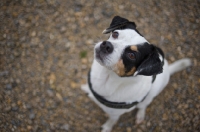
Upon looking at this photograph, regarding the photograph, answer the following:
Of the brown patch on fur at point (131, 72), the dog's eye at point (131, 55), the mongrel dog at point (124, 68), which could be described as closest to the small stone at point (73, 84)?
the mongrel dog at point (124, 68)

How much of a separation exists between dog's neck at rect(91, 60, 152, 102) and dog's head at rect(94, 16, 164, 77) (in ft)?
0.65

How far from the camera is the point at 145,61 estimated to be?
2164mm

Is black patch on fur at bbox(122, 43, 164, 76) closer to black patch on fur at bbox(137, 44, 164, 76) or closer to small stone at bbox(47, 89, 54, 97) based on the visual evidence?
black patch on fur at bbox(137, 44, 164, 76)

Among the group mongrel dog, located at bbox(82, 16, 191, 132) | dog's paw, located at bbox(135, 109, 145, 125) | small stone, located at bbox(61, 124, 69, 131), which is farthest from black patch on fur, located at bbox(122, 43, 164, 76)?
small stone, located at bbox(61, 124, 69, 131)

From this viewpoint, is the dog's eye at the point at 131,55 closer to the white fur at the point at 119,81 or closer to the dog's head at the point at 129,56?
the dog's head at the point at 129,56

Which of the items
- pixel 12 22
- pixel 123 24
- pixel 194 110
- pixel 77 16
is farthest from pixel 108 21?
pixel 194 110

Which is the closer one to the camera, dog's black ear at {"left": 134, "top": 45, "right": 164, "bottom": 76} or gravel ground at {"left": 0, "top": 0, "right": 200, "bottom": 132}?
dog's black ear at {"left": 134, "top": 45, "right": 164, "bottom": 76}

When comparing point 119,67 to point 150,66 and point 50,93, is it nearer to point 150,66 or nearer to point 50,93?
point 150,66

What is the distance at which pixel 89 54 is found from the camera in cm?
399

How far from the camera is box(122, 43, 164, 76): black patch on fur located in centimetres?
212

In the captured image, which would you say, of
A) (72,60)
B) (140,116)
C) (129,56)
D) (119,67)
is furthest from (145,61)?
(72,60)

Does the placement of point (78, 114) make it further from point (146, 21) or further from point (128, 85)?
point (146, 21)

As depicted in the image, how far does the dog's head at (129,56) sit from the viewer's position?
2.14 m

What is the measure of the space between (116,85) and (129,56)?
50cm
